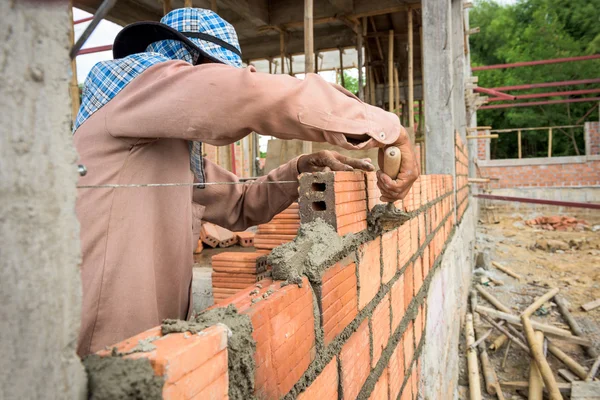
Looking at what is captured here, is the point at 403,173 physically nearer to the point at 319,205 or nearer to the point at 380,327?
the point at 319,205

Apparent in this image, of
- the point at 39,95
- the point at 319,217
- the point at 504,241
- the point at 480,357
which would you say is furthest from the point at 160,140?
the point at 504,241

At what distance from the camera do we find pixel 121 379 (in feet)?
1.97

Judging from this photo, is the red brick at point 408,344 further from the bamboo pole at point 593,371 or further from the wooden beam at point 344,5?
the wooden beam at point 344,5

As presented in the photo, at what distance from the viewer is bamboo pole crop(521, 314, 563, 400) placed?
4273 mm

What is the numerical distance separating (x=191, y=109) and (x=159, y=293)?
0.62 m

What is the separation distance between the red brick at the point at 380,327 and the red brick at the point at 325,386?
16.4 inches

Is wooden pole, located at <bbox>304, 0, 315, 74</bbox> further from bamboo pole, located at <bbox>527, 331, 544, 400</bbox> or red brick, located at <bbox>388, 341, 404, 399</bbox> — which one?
bamboo pole, located at <bbox>527, 331, 544, 400</bbox>

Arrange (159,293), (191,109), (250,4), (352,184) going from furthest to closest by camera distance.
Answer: (250,4) → (352,184) → (159,293) → (191,109)

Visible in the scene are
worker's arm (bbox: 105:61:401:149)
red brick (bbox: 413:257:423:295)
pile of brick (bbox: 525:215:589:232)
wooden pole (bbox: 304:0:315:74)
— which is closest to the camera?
worker's arm (bbox: 105:61:401:149)

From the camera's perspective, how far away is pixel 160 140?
4.33 ft

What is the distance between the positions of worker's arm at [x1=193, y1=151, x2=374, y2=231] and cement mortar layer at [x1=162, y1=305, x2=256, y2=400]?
1.02 metres

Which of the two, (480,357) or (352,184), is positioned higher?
(352,184)

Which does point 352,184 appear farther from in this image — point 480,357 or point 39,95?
point 480,357

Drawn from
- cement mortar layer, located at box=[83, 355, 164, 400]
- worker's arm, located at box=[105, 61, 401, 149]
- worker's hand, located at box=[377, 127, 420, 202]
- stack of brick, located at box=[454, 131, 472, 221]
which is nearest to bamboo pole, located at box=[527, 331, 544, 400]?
stack of brick, located at box=[454, 131, 472, 221]
